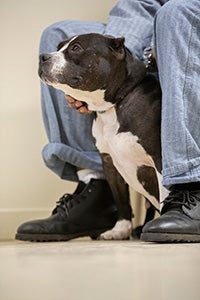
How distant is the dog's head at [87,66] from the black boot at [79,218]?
0.30 metres

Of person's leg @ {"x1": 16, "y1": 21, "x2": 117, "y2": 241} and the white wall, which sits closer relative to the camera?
person's leg @ {"x1": 16, "y1": 21, "x2": 117, "y2": 241}

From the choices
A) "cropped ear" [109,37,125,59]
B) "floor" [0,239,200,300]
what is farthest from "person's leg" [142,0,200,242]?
"floor" [0,239,200,300]

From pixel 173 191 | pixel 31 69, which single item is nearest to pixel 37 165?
pixel 31 69

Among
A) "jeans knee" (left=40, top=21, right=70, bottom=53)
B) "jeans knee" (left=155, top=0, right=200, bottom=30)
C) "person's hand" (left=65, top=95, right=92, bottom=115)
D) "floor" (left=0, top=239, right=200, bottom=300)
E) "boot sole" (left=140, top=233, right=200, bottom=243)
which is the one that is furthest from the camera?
"jeans knee" (left=40, top=21, right=70, bottom=53)

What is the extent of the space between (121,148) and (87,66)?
8.2 inches

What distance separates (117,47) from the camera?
4.63ft

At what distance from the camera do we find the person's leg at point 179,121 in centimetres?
118

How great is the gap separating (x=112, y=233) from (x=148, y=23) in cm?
57

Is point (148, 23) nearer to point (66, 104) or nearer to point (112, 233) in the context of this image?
point (66, 104)

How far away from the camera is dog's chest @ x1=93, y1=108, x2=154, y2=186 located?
1.40 m

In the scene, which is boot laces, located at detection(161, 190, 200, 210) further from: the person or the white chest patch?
the white chest patch

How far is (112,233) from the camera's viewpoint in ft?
5.11

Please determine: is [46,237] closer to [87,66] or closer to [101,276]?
[87,66]

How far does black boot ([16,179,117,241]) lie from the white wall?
398 millimetres
